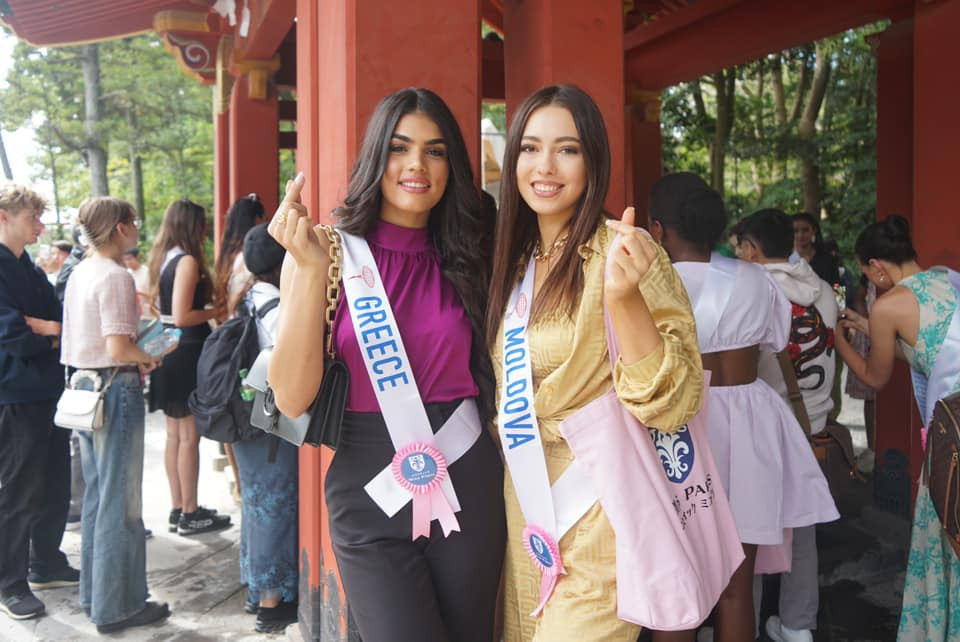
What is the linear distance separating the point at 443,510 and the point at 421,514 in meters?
0.05

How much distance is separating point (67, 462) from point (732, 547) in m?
3.56

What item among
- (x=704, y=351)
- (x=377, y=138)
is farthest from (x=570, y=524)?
(x=704, y=351)

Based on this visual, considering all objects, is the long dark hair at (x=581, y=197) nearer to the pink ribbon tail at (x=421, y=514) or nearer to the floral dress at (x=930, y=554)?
the pink ribbon tail at (x=421, y=514)

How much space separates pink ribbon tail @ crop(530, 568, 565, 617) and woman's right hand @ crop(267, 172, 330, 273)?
0.82 meters

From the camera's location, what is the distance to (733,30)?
5324 millimetres

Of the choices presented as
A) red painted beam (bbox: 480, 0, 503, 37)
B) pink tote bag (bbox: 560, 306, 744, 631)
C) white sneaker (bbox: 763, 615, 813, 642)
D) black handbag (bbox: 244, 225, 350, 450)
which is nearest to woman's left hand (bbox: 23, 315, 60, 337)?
black handbag (bbox: 244, 225, 350, 450)

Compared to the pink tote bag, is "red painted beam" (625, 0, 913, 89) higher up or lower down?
higher up

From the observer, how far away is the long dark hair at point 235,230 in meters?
3.94

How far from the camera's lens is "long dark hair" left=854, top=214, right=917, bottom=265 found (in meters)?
3.00

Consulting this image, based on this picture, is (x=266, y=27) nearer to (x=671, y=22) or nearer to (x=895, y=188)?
(x=671, y=22)

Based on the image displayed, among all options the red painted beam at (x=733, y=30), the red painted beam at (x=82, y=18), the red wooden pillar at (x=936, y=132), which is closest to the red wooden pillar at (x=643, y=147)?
the red painted beam at (x=733, y=30)

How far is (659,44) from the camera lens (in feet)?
19.7

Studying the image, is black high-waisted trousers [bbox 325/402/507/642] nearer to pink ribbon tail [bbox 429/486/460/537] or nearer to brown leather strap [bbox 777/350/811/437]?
pink ribbon tail [bbox 429/486/460/537]

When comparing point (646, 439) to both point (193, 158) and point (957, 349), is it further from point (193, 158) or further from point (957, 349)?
point (193, 158)
